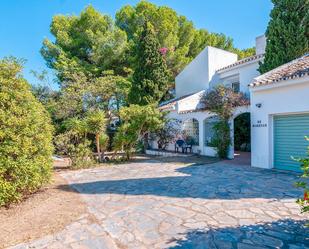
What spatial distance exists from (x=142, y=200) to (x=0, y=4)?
1319cm

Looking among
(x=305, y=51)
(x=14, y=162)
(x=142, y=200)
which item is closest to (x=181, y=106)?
(x=305, y=51)

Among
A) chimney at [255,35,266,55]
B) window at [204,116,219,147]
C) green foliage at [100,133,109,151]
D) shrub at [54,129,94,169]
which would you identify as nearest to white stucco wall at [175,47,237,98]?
chimney at [255,35,266,55]

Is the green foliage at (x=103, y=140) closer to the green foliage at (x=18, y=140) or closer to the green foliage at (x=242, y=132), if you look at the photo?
the green foliage at (x=18, y=140)

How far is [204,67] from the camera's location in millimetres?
22188

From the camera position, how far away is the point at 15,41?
1695cm

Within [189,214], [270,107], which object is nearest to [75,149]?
[189,214]

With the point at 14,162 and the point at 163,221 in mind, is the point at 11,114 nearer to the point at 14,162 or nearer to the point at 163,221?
the point at 14,162

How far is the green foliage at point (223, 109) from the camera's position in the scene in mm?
15086

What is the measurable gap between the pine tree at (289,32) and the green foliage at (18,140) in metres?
15.2

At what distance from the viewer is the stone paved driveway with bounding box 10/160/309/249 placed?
4781mm

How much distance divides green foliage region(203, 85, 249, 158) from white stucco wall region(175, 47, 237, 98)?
21.8 feet

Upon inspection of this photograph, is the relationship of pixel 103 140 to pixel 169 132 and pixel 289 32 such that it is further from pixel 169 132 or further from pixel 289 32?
pixel 289 32

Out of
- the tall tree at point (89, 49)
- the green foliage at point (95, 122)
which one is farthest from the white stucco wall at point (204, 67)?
the green foliage at point (95, 122)

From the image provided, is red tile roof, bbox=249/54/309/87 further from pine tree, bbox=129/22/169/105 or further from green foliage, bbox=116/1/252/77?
green foliage, bbox=116/1/252/77
